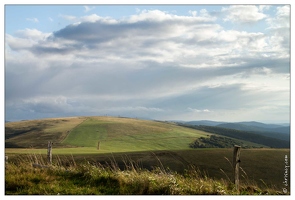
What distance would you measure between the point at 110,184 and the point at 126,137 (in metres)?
83.7

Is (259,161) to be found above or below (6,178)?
below

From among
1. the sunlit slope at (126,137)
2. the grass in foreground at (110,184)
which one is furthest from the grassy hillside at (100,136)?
the grass in foreground at (110,184)

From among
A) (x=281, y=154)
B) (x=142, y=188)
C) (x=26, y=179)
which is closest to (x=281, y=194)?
(x=142, y=188)

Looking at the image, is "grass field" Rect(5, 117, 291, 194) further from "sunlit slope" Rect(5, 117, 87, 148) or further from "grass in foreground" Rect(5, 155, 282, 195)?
"grass in foreground" Rect(5, 155, 282, 195)

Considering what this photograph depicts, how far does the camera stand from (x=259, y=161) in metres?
36.2

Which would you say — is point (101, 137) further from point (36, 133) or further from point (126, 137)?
point (36, 133)

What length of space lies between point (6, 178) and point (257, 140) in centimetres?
13423

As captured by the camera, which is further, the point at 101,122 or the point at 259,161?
the point at 101,122

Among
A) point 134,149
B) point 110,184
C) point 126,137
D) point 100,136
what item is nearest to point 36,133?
point 100,136

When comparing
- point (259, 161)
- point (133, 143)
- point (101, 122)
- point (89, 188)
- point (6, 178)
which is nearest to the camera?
point (89, 188)

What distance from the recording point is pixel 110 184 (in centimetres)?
1257

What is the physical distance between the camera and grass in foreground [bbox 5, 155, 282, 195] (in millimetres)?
11273

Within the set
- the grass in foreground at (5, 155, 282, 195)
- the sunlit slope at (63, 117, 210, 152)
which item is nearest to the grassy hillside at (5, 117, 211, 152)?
the sunlit slope at (63, 117, 210, 152)

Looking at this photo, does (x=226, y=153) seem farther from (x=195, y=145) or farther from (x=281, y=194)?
(x=195, y=145)
